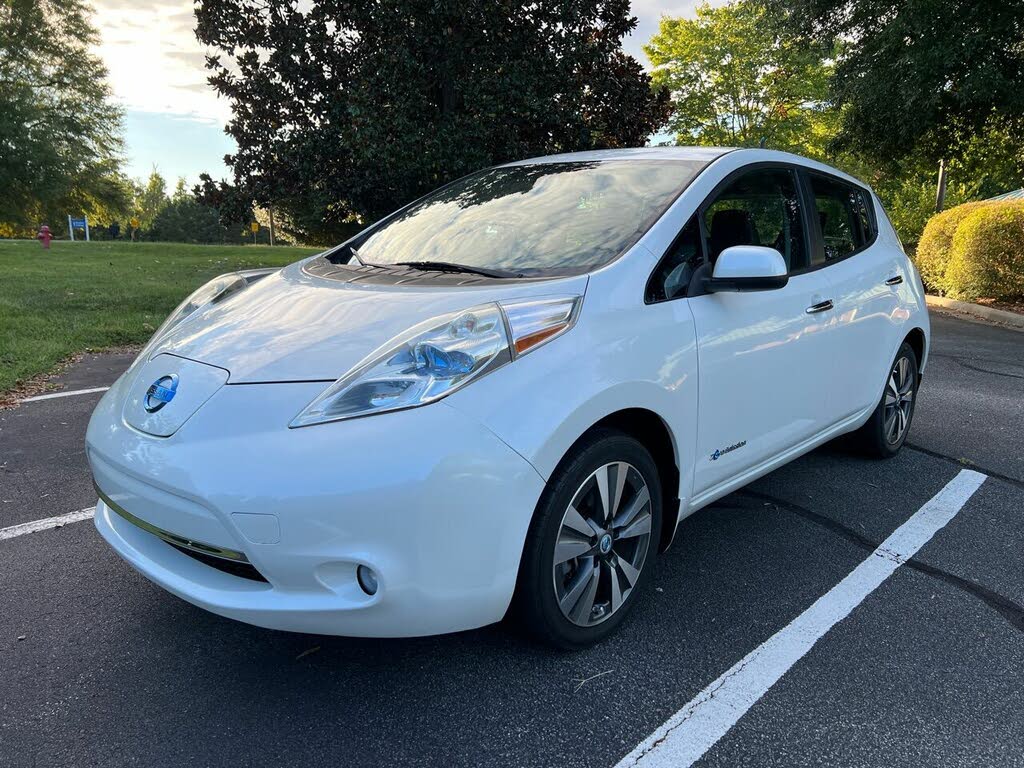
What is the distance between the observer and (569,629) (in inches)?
91.7

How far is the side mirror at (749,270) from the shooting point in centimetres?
257

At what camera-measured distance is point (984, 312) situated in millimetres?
11844

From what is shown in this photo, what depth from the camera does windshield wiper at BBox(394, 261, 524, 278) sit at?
8.71 feet

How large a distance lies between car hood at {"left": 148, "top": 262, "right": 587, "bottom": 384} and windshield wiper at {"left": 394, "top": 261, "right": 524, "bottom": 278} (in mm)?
127

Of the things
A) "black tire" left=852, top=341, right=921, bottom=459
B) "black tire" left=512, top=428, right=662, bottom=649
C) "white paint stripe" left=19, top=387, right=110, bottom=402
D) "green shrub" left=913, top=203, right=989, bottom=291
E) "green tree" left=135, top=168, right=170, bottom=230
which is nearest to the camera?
"black tire" left=512, top=428, right=662, bottom=649

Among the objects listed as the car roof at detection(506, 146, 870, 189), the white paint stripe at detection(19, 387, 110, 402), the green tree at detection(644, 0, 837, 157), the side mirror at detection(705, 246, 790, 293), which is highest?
the green tree at detection(644, 0, 837, 157)

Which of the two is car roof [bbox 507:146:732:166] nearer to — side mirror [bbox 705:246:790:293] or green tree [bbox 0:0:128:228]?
→ side mirror [bbox 705:246:790:293]

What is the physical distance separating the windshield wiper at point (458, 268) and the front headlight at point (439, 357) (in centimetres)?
40

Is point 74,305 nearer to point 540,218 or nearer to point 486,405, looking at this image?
point 540,218

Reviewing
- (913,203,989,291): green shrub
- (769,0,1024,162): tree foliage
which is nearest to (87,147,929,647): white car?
(769,0,1024,162): tree foliage

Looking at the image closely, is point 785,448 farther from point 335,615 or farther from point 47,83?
point 47,83

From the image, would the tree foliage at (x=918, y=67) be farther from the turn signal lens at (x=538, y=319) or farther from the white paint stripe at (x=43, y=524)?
the white paint stripe at (x=43, y=524)

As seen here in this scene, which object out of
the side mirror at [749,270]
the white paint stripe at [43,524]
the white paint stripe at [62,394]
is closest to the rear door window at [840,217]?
the side mirror at [749,270]

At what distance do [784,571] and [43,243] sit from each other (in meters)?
28.2
